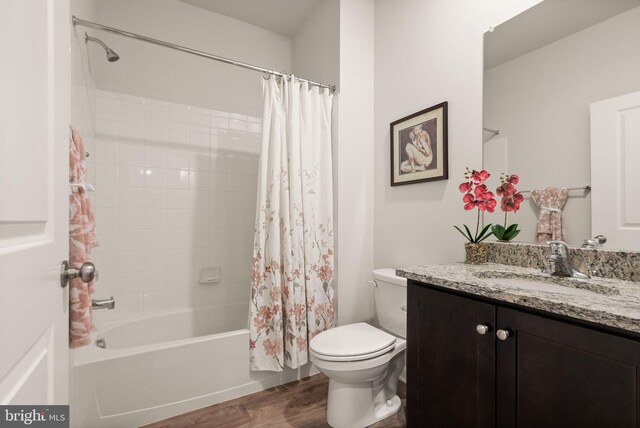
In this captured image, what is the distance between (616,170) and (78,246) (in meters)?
1.90

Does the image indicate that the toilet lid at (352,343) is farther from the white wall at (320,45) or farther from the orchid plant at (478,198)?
the white wall at (320,45)

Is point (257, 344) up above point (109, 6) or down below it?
below

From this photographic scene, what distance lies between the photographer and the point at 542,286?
1.09 meters

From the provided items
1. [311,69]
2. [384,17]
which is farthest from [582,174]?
[311,69]

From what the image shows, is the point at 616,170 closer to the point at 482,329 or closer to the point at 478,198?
the point at 478,198

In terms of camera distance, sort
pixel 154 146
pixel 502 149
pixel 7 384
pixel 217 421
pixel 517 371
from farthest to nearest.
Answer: pixel 154 146, pixel 217 421, pixel 502 149, pixel 517 371, pixel 7 384

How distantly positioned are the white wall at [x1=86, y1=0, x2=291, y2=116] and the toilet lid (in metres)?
1.96

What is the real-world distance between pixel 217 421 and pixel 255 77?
2504 millimetres

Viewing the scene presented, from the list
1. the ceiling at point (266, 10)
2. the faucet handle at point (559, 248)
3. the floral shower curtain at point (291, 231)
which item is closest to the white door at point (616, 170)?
the faucet handle at point (559, 248)

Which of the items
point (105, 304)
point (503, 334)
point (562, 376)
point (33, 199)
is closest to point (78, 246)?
point (105, 304)

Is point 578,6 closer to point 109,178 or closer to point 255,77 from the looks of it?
point 255,77

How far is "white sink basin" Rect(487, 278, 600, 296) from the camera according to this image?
1001 mm

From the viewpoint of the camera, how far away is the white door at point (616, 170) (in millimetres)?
1064

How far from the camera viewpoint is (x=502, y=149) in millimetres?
1448
